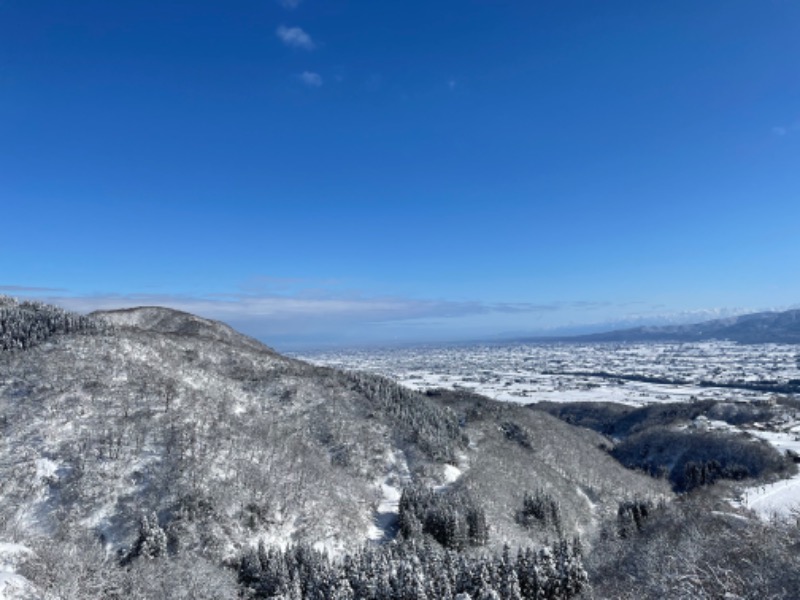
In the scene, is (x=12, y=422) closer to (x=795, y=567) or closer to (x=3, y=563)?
(x=3, y=563)

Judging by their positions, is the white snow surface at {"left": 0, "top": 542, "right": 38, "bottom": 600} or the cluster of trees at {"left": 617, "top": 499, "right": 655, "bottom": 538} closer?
the white snow surface at {"left": 0, "top": 542, "right": 38, "bottom": 600}

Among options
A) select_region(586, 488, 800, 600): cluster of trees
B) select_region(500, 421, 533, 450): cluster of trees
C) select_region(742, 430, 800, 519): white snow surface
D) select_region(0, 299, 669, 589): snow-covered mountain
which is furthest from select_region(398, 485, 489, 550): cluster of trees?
select_region(742, 430, 800, 519): white snow surface

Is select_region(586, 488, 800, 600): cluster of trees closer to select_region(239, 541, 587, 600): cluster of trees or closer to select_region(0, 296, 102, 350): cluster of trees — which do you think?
select_region(239, 541, 587, 600): cluster of trees

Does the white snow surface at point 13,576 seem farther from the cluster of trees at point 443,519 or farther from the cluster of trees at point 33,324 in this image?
the cluster of trees at point 33,324

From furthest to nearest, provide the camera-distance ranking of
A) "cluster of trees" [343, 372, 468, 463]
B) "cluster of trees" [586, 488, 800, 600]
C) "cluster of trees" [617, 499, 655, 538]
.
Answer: "cluster of trees" [343, 372, 468, 463]
"cluster of trees" [617, 499, 655, 538]
"cluster of trees" [586, 488, 800, 600]

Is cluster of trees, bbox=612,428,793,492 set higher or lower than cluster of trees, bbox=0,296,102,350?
lower
